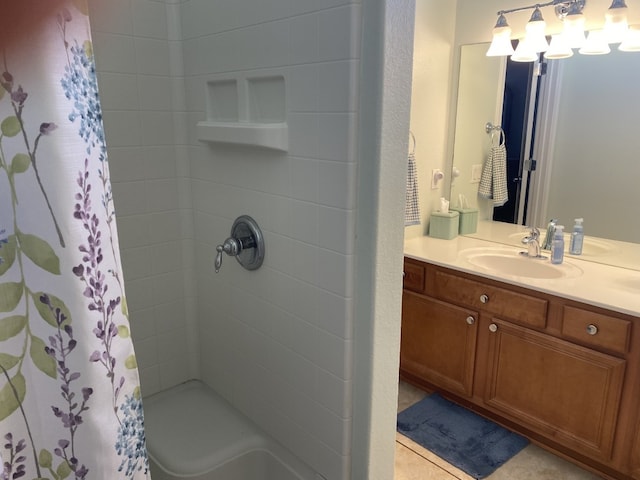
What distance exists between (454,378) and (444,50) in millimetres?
1676

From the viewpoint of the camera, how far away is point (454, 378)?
243 centimetres

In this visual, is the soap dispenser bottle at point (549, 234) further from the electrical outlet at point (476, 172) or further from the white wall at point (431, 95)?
the white wall at point (431, 95)

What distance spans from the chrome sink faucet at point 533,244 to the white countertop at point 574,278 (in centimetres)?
5

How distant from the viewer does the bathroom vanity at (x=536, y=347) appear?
1836 mm

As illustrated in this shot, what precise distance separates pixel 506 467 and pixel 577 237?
42.1 inches

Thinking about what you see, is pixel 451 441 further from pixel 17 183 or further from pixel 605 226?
pixel 17 183

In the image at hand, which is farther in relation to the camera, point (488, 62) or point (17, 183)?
point (488, 62)

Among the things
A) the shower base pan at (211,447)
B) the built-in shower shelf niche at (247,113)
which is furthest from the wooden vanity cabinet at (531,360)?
the built-in shower shelf niche at (247,113)

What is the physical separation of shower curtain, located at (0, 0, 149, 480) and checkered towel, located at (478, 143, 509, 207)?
227cm

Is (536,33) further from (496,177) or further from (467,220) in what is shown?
(467,220)

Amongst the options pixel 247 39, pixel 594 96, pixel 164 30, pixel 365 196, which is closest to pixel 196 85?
pixel 164 30

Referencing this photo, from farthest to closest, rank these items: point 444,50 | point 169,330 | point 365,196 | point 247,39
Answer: point 444,50, point 169,330, point 247,39, point 365,196

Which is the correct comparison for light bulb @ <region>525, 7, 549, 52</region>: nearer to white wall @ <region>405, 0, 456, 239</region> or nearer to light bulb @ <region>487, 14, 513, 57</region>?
light bulb @ <region>487, 14, 513, 57</region>

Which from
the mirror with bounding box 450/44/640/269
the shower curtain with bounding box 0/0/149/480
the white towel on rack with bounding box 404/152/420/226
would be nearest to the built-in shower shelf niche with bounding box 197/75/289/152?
the shower curtain with bounding box 0/0/149/480
